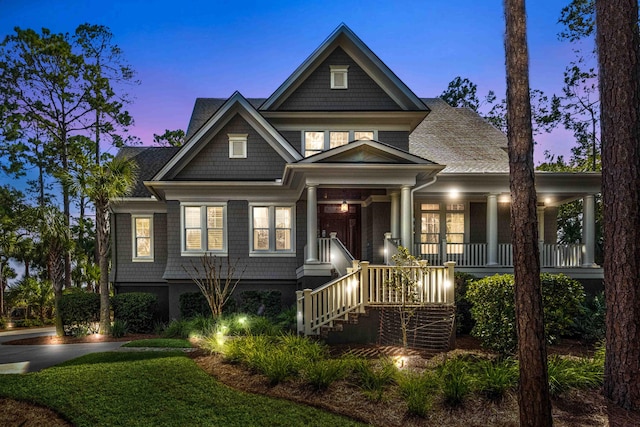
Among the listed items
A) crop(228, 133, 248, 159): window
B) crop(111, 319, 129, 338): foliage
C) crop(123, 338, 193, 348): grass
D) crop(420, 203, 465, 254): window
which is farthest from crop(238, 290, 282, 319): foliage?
crop(420, 203, 465, 254): window

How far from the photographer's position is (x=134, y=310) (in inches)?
575

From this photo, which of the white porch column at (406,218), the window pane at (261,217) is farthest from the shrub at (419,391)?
the window pane at (261,217)

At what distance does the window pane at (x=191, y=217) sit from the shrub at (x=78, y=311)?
3.80m

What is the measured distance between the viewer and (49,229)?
13.4 meters

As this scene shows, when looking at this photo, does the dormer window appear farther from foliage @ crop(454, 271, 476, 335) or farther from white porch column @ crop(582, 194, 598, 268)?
white porch column @ crop(582, 194, 598, 268)

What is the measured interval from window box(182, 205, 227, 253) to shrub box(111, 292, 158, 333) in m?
2.25

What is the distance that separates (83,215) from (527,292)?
28214 millimetres

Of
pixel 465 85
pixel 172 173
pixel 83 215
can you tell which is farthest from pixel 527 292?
pixel 465 85

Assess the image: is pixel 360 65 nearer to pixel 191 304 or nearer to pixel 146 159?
pixel 146 159

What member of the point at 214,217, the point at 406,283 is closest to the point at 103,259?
the point at 214,217

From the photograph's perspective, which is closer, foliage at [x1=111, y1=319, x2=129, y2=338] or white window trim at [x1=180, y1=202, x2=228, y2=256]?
foliage at [x1=111, y1=319, x2=129, y2=338]

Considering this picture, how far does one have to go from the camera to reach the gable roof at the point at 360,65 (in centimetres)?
1555

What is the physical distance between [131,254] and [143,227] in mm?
1114

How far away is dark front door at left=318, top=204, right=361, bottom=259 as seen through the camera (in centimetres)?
1659
